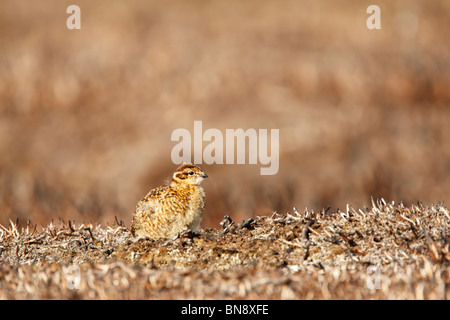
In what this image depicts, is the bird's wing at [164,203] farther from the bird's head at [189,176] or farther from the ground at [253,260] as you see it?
the ground at [253,260]

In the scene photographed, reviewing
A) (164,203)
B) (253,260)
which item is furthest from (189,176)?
(253,260)

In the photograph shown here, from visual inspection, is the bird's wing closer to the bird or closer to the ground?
the bird

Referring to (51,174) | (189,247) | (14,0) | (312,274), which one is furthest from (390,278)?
(14,0)

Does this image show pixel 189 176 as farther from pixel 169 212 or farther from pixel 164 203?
pixel 169 212

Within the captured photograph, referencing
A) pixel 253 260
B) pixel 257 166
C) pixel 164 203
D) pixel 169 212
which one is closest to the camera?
pixel 253 260
